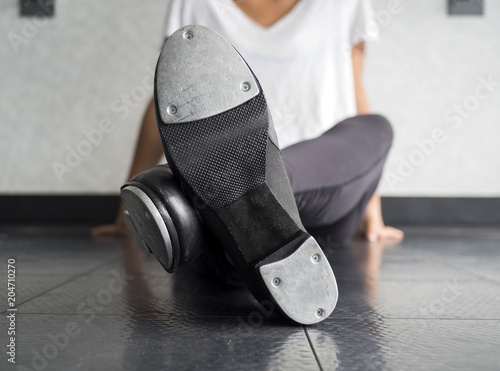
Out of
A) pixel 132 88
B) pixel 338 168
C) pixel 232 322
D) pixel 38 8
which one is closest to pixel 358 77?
pixel 338 168

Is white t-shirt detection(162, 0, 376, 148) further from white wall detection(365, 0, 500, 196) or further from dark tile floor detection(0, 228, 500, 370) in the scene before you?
white wall detection(365, 0, 500, 196)

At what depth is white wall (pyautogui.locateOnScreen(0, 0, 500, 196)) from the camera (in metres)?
2.62

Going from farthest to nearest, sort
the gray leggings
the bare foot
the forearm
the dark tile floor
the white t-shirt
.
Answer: the bare foot, the forearm, the white t-shirt, the gray leggings, the dark tile floor

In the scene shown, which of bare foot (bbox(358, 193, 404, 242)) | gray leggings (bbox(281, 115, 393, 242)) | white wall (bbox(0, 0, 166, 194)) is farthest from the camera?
white wall (bbox(0, 0, 166, 194))

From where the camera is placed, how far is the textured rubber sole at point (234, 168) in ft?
1.93

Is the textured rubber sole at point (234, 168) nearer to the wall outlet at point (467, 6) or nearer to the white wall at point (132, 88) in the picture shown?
the white wall at point (132, 88)

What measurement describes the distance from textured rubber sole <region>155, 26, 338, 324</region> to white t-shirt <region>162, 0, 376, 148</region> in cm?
64

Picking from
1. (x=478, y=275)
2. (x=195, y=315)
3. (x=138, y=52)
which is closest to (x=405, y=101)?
(x=138, y=52)

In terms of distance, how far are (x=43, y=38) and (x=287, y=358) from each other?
101 inches

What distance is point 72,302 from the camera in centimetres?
76

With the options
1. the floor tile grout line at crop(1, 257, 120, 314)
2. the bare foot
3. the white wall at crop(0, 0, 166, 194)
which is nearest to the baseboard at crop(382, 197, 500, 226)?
the bare foot

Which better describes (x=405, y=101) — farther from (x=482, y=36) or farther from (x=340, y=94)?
(x=340, y=94)

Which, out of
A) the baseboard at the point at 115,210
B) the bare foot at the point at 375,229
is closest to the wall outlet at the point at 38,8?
the baseboard at the point at 115,210

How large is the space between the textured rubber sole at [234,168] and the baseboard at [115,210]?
6.91 feet
